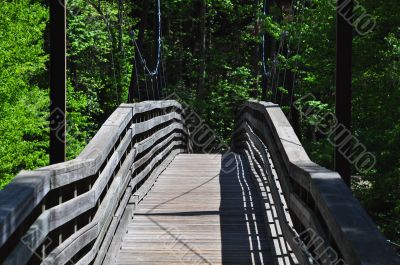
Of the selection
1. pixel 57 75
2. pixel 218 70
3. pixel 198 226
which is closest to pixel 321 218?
pixel 57 75

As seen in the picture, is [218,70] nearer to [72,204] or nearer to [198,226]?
[198,226]

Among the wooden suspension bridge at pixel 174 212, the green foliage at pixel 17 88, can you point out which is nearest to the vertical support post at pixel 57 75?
the wooden suspension bridge at pixel 174 212

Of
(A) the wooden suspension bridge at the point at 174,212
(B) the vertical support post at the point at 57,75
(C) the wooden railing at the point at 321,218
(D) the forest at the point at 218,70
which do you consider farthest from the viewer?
(D) the forest at the point at 218,70

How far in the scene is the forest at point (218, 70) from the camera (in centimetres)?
1286

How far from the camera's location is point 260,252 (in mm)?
5625

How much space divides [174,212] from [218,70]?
91.3ft

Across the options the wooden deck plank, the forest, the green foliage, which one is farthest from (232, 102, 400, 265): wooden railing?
the green foliage

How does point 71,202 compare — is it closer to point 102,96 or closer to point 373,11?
point 373,11

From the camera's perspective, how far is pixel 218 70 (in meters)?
34.6

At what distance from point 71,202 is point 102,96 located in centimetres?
2959

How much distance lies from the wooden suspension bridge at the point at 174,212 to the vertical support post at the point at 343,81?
308mm

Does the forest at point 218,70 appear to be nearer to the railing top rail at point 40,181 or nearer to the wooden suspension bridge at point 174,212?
the wooden suspension bridge at point 174,212

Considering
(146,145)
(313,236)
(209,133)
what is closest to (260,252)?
(313,236)

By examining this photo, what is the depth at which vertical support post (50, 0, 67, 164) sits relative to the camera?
543 cm
